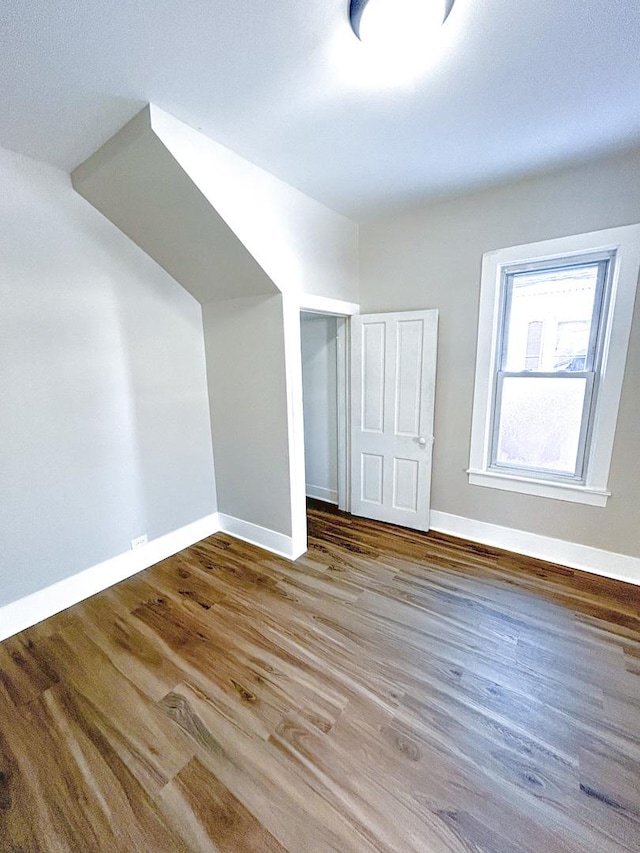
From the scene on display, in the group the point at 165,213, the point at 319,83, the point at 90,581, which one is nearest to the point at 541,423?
the point at 319,83

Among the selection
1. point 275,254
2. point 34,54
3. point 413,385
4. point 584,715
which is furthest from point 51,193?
point 584,715

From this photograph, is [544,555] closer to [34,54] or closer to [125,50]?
[125,50]

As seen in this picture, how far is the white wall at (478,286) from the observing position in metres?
2.19

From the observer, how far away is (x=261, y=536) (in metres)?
2.93

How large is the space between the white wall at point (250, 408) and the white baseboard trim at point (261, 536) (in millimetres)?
44

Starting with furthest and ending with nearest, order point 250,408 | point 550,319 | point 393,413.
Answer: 1. point 393,413
2. point 250,408
3. point 550,319

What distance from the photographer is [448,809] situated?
47.9 inches

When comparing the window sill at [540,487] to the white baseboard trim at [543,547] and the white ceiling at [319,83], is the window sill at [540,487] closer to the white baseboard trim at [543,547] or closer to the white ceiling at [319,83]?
the white baseboard trim at [543,547]

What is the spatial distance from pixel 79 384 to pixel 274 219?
1.67 m

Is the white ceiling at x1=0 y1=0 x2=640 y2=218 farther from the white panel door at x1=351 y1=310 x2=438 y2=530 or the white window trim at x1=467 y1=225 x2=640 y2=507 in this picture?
the white panel door at x1=351 y1=310 x2=438 y2=530

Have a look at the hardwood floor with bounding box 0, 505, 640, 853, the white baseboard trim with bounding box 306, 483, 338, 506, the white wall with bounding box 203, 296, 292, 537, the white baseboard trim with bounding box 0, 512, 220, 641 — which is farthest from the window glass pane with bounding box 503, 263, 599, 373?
the white baseboard trim with bounding box 0, 512, 220, 641

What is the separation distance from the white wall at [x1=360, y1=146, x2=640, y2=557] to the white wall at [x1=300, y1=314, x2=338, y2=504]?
574mm

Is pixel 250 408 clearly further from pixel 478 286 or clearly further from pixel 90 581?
pixel 478 286

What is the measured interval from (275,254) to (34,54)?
132 cm
